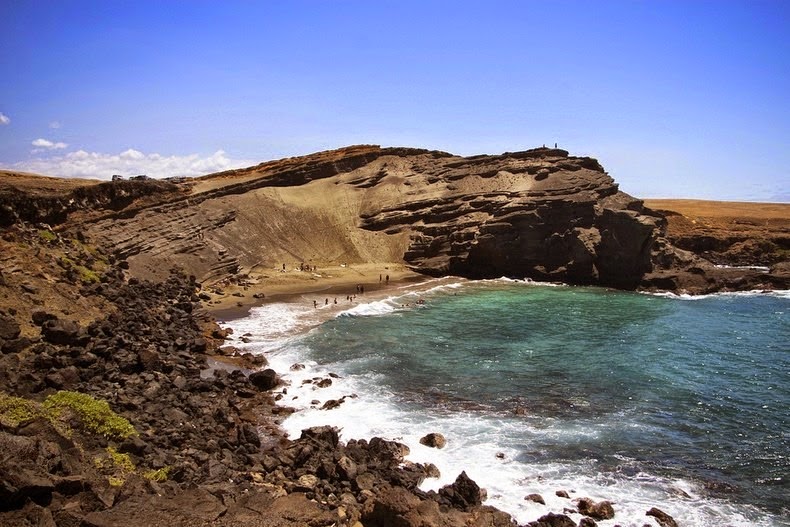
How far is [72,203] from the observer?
40.7 m

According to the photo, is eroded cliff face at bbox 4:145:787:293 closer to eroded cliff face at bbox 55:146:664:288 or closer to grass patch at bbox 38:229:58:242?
eroded cliff face at bbox 55:146:664:288

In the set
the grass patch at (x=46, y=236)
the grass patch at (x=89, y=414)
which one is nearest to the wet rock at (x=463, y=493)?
the grass patch at (x=89, y=414)

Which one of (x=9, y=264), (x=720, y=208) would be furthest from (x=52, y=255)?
(x=720, y=208)

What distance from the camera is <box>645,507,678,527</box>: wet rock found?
1324 centimetres

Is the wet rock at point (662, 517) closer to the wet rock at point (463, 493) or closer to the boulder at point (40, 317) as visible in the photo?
the wet rock at point (463, 493)

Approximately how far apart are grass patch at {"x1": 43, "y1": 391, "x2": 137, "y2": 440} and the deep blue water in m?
9.99

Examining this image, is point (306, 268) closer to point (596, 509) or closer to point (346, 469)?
point (346, 469)

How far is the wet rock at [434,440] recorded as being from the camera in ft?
56.9

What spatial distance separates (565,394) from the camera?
21.9 metres

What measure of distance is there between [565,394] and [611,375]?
12.2ft

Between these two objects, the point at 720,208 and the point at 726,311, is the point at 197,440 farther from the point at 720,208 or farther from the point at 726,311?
the point at 720,208

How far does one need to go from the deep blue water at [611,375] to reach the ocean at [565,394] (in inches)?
3.4

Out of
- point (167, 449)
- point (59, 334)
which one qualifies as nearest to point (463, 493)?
point (167, 449)

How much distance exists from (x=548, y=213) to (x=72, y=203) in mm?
40137
